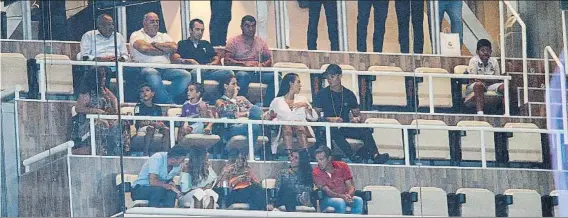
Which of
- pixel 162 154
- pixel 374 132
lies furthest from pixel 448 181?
pixel 162 154

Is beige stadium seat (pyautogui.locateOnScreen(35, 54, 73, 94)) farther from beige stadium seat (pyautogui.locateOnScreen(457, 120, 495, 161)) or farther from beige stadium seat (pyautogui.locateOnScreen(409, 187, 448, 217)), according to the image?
beige stadium seat (pyautogui.locateOnScreen(457, 120, 495, 161))

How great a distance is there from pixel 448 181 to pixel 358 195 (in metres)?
0.53

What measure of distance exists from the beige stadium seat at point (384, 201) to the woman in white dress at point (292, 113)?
0.48m

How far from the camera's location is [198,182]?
10883 mm

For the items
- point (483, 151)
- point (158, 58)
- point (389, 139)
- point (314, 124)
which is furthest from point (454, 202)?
point (158, 58)

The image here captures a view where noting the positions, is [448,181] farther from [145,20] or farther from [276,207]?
[145,20]

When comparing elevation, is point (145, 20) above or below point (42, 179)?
above

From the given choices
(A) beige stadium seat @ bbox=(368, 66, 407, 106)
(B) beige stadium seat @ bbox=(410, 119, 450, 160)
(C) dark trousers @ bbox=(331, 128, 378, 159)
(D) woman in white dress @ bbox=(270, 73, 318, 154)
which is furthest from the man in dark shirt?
(B) beige stadium seat @ bbox=(410, 119, 450, 160)

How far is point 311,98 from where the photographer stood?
11031mm

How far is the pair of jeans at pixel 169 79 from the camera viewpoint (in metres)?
11.0

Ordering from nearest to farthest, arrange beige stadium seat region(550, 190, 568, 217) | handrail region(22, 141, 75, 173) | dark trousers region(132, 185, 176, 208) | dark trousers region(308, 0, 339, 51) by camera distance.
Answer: dark trousers region(132, 185, 176, 208)
handrail region(22, 141, 75, 173)
beige stadium seat region(550, 190, 568, 217)
dark trousers region(308, 0, 339, 51)

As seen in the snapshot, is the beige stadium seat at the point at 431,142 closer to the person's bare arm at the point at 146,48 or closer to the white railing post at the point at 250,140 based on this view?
the white railing post at the point at 250,140

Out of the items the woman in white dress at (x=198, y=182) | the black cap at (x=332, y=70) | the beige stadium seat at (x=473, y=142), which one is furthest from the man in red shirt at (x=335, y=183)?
the beige stadium seat at (x=473, y=142)

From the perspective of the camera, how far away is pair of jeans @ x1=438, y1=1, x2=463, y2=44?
11227mm
